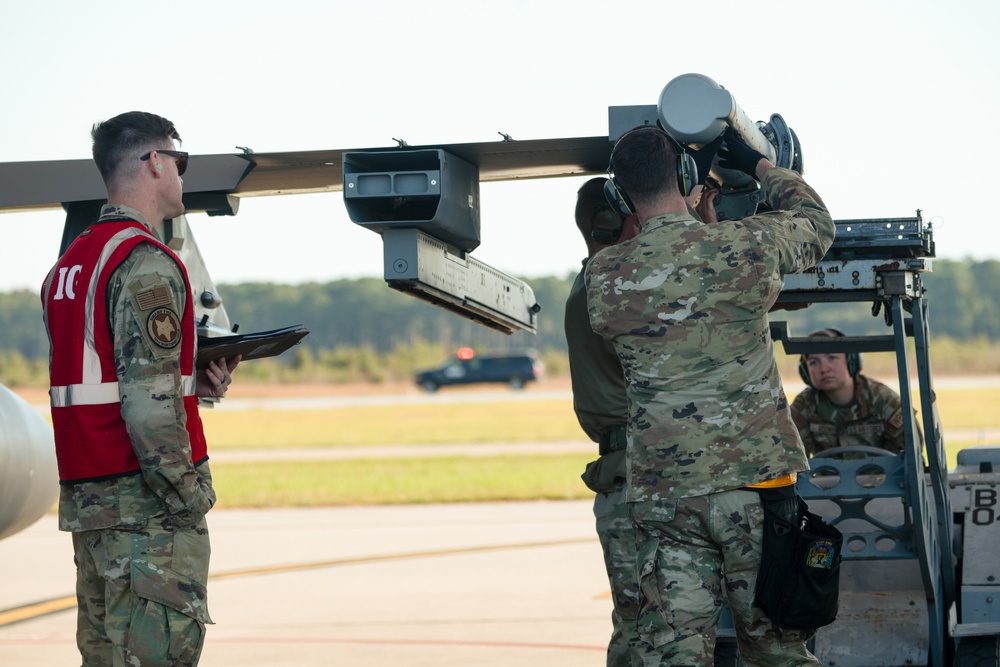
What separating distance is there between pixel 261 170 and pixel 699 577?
278 cm

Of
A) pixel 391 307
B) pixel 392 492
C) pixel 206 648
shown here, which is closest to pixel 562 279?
pixel 391 307

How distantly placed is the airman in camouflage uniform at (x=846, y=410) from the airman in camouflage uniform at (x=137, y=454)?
4.21 meters

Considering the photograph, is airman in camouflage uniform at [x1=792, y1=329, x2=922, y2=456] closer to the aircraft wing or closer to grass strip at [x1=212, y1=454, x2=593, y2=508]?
the aircraft wing

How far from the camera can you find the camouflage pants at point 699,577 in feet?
12.4

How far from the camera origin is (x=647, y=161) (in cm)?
390

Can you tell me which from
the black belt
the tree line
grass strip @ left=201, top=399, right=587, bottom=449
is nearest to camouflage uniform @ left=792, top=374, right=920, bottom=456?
the black belt

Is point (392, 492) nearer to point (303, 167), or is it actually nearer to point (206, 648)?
point (206, 648)

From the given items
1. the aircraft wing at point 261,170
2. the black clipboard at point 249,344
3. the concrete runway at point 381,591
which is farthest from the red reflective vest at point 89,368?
the concrete runway at point 381,591

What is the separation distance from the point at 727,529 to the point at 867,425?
3.56m

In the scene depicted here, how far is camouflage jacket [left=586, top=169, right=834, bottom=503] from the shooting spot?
382 cm

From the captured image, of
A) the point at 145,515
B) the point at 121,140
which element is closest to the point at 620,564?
the point at 145,515

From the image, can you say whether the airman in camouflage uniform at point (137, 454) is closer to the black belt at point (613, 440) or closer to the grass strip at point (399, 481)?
the black belt at point (613, 440)

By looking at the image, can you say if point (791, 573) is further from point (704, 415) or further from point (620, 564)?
point (620, 564)

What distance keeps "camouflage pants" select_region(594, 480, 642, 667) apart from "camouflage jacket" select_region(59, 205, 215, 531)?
1.73 metres
